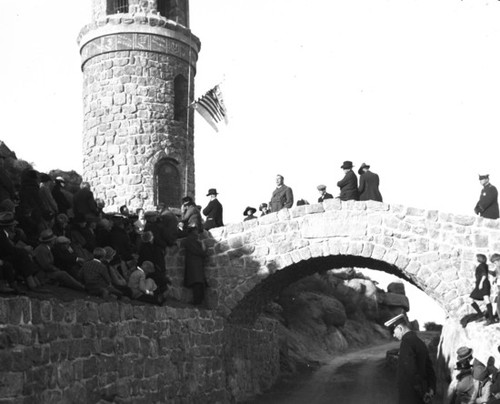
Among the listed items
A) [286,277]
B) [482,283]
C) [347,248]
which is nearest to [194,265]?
[286,277]

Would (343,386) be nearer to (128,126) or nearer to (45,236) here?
(128,126)

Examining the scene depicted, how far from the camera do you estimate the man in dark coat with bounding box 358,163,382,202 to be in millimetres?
17250

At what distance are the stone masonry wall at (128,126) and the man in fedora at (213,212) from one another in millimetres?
3127

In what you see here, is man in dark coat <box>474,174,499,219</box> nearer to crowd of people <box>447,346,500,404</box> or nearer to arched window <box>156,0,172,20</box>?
crowd of people <box>447,346,500,404</box>

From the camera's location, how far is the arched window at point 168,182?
2144cm

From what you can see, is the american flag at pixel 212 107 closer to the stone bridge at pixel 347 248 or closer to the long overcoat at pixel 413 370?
the stone bridge at pixel 347 248

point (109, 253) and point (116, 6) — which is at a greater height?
point (116, 6)

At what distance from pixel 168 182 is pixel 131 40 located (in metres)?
3.77

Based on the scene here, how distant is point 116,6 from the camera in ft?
72.4

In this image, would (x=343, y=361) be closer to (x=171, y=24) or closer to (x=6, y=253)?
(x=171, y=24)

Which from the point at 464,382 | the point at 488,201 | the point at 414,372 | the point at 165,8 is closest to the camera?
the point at 414,372

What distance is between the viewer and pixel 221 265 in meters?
17.4

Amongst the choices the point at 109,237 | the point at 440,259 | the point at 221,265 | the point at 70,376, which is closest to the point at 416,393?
the point at 70,376

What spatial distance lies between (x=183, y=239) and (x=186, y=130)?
18.9 feet
